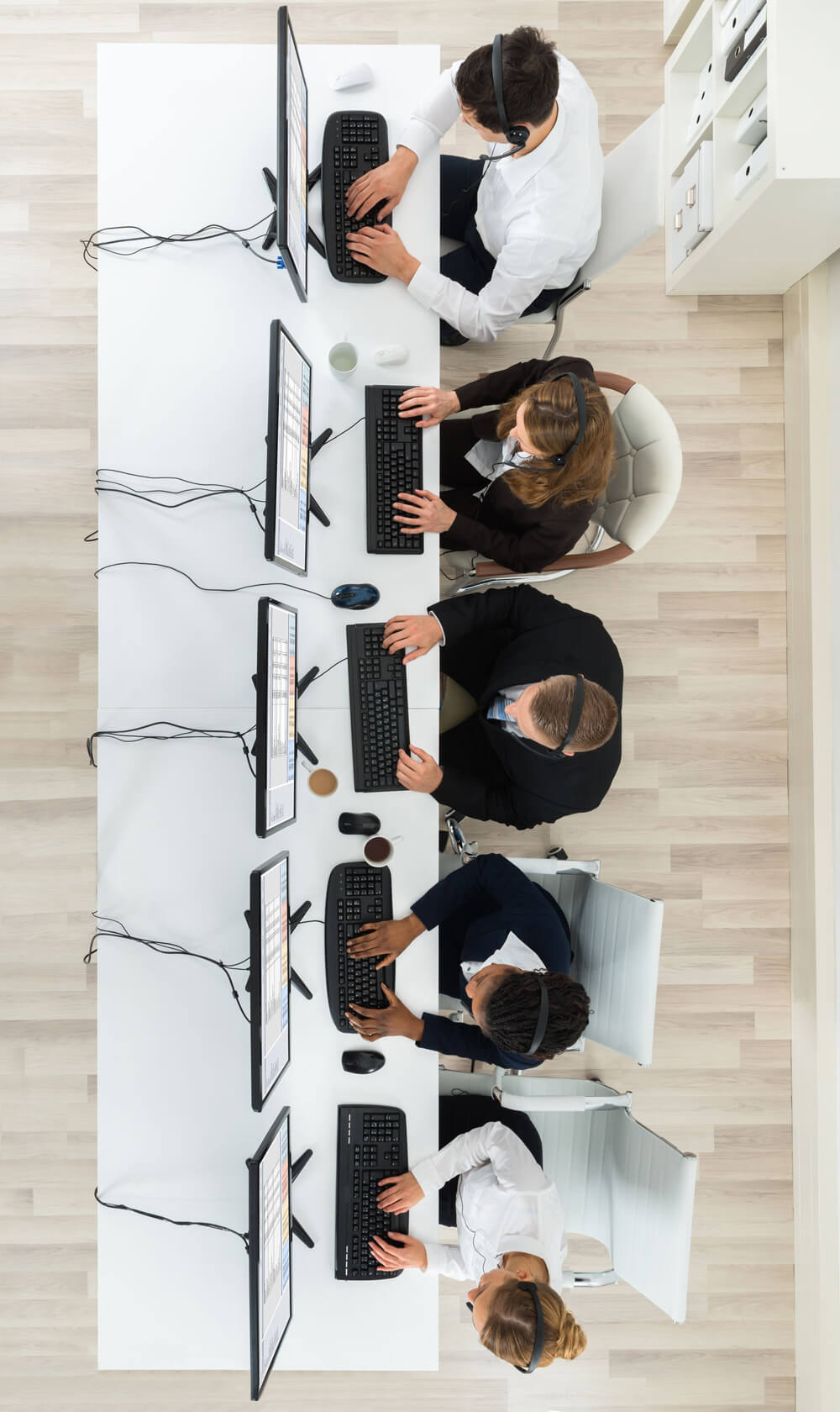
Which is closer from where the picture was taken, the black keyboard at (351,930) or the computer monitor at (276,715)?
the computer monitor at (276,715)

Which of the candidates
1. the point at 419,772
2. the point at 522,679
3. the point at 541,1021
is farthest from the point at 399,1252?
the point at 522,679

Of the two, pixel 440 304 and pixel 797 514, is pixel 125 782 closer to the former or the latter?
pixel 440 304

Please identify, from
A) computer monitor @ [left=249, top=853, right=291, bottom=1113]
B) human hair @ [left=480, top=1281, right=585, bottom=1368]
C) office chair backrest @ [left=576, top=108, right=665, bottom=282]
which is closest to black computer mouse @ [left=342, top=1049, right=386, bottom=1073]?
computer monitor @ [left=249, top=853, right=291, bottom=1113]

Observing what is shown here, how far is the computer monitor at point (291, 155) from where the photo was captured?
1.68 meters

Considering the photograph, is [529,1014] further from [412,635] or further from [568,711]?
[412,635]

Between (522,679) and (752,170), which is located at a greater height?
(752,170)

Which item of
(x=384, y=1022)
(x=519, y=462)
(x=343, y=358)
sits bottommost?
(x=384, y=1022)

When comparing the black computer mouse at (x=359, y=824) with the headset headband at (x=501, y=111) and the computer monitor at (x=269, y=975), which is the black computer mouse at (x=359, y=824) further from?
the headset headband at (x=501, y=111)

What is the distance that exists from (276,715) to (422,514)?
2.27 feet

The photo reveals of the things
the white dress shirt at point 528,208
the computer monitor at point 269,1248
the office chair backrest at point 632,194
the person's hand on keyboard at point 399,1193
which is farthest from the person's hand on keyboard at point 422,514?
the person's hand on keyboard at point 399,1193

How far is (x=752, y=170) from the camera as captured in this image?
2.20m

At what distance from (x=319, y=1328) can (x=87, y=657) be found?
2.09 m

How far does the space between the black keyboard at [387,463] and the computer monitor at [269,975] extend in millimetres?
858

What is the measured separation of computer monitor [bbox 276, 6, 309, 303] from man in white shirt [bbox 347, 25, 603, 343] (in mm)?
197
